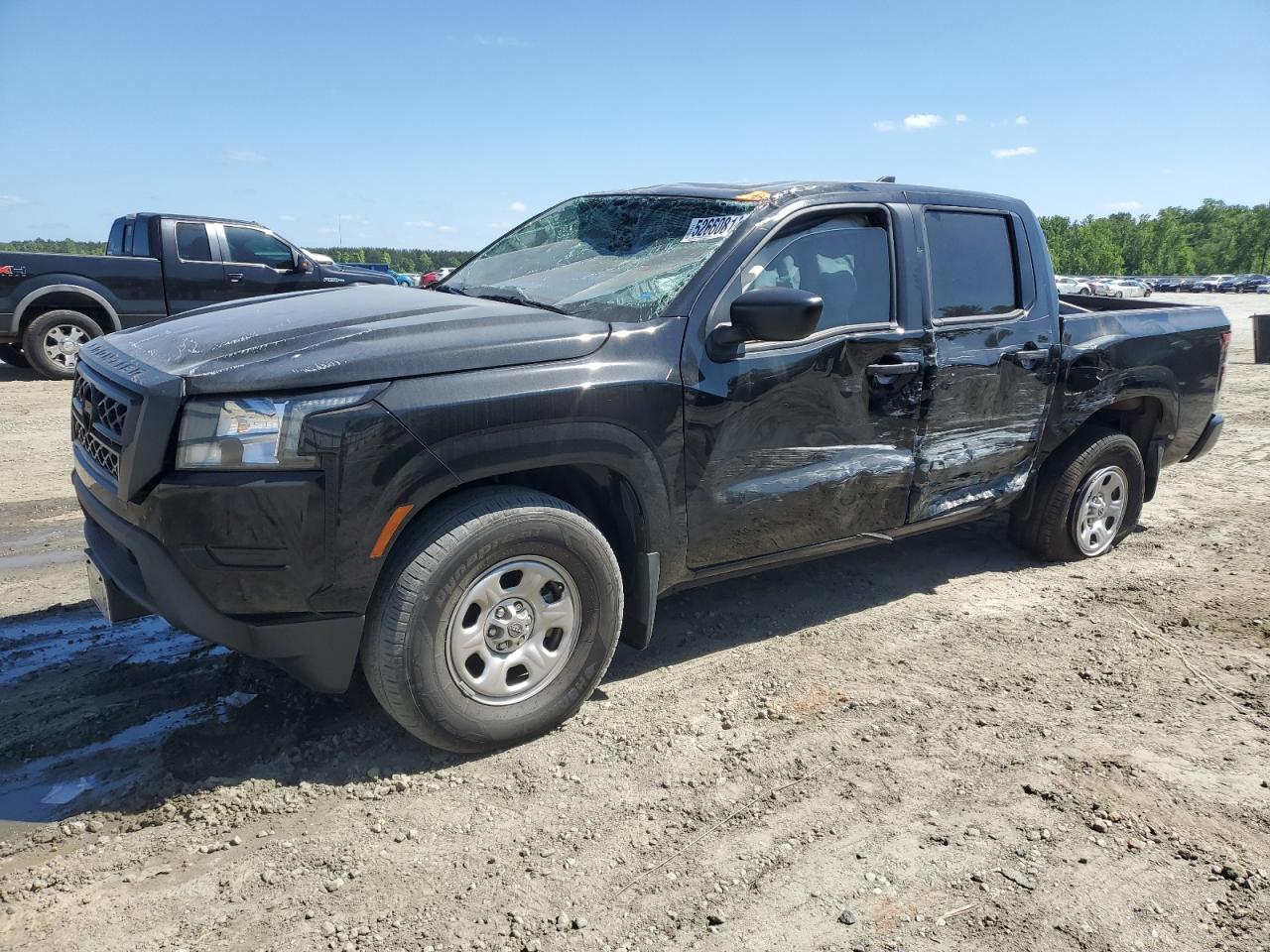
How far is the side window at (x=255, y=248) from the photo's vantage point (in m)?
12.1

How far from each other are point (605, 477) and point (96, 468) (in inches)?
66.3

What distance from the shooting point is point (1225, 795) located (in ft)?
10.00

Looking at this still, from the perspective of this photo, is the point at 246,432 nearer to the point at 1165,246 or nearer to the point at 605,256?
the point at 605,256

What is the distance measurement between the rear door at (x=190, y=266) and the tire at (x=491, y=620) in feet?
33.2

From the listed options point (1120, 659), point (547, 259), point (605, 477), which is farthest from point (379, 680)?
point (1120, 659)

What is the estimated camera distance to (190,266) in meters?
11.7

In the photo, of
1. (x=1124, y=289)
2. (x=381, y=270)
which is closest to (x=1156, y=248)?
(x=1124, y=289)

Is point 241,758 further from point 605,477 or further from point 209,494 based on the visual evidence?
point 605,477

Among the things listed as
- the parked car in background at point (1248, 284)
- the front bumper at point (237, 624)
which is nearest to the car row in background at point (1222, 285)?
the parked car in background at point (1248, 284)

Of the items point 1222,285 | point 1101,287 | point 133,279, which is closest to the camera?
point 133,279

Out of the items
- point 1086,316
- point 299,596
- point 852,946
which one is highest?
point 1086,316

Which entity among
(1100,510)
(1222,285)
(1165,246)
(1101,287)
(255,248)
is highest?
(1165,246)

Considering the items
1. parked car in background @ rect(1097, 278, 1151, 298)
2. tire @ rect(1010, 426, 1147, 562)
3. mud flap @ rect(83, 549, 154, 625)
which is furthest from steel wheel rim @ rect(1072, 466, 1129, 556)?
parked car in background @ rect(1097, 278, 1151, 298)

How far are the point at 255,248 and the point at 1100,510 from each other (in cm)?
1077
